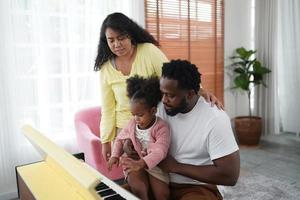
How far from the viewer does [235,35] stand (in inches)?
Result: 162

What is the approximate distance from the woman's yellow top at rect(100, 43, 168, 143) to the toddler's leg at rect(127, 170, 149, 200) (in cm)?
47

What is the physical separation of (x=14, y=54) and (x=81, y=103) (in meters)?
0.73

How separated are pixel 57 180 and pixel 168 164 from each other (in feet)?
1.45

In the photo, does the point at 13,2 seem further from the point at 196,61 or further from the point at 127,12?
the point at 196,61

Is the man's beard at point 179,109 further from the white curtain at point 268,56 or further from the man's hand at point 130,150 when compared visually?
the white curtain at point 268,56

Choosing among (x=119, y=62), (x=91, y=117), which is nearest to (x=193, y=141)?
(x=119, y=62)

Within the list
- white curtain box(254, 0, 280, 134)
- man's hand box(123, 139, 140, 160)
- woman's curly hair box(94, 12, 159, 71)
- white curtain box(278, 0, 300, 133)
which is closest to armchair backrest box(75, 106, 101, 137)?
woman's curly hair box(94, 12, 159, 71)

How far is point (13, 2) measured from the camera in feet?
7.87

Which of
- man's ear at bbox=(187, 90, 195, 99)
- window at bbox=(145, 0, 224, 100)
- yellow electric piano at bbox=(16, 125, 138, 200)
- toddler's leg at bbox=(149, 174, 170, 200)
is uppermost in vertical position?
window at bbox=(145, 0, 224, 100)

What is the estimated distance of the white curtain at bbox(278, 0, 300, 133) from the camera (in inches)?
154

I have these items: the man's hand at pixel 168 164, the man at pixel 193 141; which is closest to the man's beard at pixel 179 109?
the man at pixel 193 141

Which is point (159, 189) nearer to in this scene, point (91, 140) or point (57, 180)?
point (57, 180)

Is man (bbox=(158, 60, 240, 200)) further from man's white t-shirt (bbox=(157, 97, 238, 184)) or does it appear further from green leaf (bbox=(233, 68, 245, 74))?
green leaf (bbox=(233, 68, 245, 74))

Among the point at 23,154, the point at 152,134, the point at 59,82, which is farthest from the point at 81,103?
the point at 152,134
